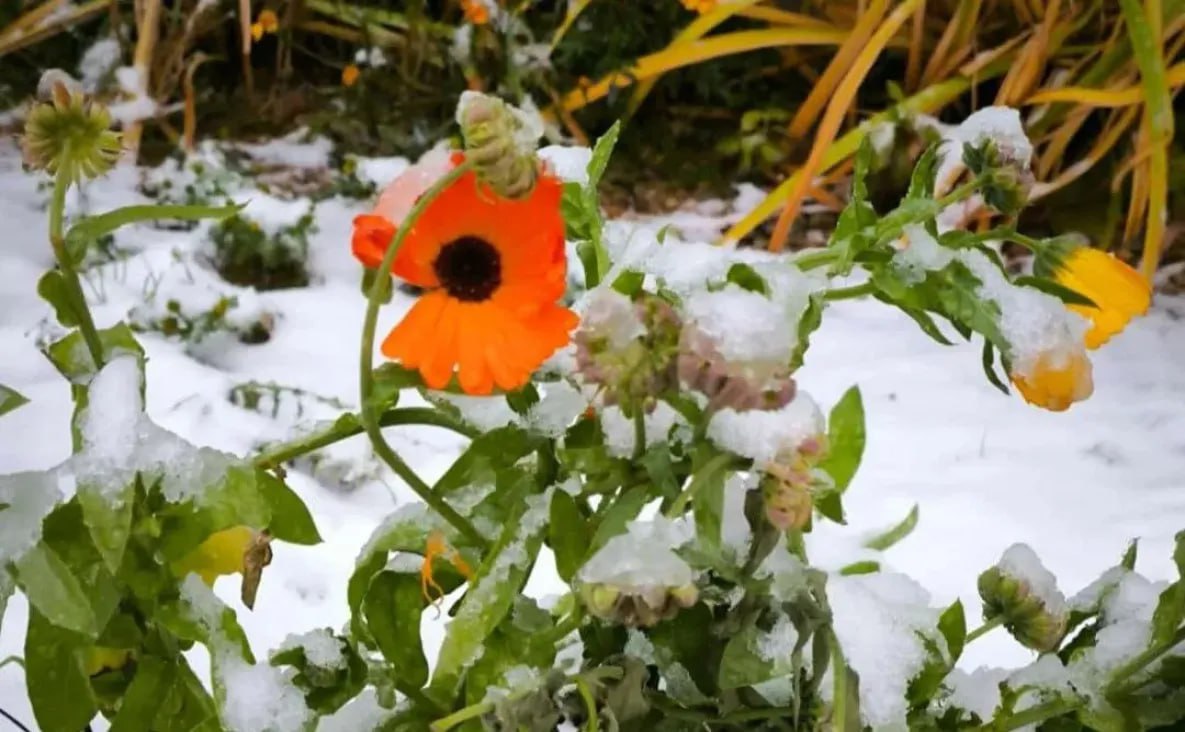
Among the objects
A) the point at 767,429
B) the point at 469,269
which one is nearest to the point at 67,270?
the point at 469,269

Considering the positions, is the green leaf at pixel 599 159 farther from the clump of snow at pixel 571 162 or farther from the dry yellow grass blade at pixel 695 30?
the dry yellow grass blade at pixel 695 30

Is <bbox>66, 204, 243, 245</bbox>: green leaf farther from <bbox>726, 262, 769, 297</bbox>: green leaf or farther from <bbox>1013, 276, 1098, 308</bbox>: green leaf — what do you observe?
<bbox>1013, 276, 1098, 308</bbox>: green leaf

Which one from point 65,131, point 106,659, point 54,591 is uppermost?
point 65,131

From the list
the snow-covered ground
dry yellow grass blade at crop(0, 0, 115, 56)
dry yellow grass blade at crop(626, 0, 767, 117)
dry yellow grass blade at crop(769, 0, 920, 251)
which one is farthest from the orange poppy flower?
dry yellow grass blade at crop(0, 0, 115, 56)

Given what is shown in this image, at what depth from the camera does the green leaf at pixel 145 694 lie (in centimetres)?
Answer: 39

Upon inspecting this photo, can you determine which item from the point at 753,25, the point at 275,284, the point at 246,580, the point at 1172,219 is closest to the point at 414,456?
the point at 275,284

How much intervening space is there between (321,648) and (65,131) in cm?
21

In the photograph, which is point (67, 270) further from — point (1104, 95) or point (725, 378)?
Answer: point (1104, 95)

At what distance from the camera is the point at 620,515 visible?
35 cm

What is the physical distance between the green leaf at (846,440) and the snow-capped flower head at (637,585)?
0.69 ft

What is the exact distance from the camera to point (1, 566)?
35 centimetres

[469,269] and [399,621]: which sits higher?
[469,269]

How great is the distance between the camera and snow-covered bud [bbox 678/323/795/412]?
0.29 metres

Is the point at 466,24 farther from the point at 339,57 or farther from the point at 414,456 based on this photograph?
the point at 414,456
